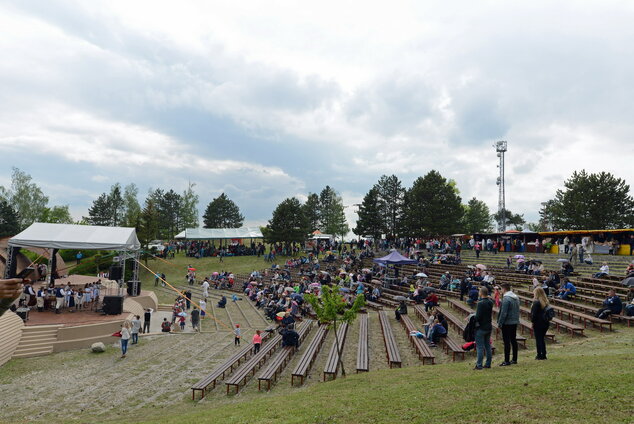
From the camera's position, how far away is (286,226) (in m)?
53.0

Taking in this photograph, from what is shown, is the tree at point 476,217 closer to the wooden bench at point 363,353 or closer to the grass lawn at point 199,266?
the grass lawn at point 199,266

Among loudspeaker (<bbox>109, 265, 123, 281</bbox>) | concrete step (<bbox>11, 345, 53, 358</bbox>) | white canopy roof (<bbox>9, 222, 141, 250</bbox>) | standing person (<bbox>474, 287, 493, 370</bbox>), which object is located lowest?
concrete step (<bbox>11, 345, 53, 358</bbox>)

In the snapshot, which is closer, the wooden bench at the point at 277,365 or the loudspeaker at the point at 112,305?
the wooden bench at the point at 277,365

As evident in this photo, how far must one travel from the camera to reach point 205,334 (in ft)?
68.2

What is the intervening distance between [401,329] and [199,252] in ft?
138

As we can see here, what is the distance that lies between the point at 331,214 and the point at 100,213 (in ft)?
156

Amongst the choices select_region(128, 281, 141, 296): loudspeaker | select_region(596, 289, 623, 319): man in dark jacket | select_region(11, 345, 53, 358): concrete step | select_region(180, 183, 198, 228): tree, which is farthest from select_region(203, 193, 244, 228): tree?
select_region(596, 289, 623, 319): man in dark jacket

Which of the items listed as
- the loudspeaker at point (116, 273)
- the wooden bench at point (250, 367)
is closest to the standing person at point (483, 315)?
the wooden bench at point (250, 367)

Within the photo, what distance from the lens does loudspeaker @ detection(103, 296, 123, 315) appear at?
21.0 metres

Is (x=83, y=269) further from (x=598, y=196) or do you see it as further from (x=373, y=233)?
(x=598, y=196)

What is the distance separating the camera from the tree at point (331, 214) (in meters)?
84.7

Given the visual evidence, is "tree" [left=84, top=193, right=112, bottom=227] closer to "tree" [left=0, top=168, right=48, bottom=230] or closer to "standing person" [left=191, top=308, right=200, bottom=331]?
"tree" [left=0, top=168, right=48, bottom=230]

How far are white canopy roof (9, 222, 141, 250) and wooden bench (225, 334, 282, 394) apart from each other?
42.2 feet

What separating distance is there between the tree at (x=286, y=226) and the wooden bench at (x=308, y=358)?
35.5 metres
